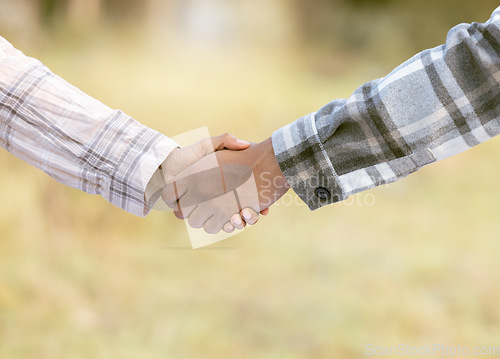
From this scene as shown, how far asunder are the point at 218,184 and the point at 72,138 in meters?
0.28

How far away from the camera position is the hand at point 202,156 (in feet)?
3.25

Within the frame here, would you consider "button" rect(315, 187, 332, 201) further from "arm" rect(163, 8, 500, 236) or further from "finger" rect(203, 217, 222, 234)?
"finger" rect(203, 217, 222, 234)

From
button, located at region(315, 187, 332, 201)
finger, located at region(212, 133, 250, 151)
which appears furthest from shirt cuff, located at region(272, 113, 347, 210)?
finger, located at region(212, 133, 250, 151)

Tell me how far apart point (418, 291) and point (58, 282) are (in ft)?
4.33

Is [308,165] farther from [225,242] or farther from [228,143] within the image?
[225,242]

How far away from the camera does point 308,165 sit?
892 mm

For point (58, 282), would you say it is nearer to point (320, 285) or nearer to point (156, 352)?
point (156, 352)

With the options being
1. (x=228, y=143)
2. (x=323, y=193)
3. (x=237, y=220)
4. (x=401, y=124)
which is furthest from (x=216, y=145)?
(x=401, y=124)


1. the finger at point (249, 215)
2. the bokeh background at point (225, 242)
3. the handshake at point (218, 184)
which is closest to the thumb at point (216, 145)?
the handshake at point (218, 184)

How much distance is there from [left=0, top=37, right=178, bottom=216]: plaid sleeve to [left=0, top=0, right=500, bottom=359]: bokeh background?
37.8 inches

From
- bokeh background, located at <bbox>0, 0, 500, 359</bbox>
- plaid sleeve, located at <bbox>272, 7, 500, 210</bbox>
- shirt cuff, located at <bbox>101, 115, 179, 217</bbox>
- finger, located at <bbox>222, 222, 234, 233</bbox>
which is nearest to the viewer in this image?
plaid sleeve, located at <bbox>272, 7, 500, 210</bbox>

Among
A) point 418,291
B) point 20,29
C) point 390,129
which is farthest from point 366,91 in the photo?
point 20,29

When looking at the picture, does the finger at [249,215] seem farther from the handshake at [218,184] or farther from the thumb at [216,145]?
the thumb at [216,145]

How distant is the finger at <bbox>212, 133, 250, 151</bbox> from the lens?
103cm
